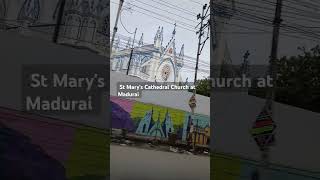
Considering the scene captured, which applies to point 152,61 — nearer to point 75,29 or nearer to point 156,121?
point 156,121

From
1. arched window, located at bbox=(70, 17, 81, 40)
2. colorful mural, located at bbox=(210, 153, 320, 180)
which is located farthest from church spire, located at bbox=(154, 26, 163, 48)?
arched window, located at bbox=(70, 17, 81, 40)

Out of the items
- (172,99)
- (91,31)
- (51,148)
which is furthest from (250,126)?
(172,99)

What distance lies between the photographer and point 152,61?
19.1m

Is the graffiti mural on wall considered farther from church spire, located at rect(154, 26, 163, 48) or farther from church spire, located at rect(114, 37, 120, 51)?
church spire, located at rect(154, 26, 163, 48)

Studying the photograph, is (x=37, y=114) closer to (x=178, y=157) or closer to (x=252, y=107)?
(x=252, y=107)

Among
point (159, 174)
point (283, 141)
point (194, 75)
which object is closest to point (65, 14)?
point (283, 141)

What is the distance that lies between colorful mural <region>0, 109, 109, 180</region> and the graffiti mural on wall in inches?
415

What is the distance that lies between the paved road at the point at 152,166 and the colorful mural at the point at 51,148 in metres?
4.25

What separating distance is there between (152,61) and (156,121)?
2.15 m

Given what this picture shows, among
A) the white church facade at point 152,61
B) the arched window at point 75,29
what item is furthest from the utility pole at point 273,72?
the white church facade at point 152,61

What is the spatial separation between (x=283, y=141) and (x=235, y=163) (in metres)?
1.09

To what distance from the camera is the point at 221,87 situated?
839cm

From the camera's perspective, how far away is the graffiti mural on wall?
18.2 meters

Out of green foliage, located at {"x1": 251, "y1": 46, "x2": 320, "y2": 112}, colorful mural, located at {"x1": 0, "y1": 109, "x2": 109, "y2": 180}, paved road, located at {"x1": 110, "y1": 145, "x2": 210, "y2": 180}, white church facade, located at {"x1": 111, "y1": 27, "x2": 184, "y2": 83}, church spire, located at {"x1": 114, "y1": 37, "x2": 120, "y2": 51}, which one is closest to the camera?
colorful mural, located at {"x1": 0, "y1": 109, "x2": 109, "y2": 180}
